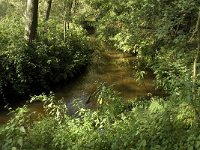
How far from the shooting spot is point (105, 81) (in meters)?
14.0

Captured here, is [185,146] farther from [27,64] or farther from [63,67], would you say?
[63,67]

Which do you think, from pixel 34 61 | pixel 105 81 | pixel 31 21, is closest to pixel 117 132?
pixel 34 61

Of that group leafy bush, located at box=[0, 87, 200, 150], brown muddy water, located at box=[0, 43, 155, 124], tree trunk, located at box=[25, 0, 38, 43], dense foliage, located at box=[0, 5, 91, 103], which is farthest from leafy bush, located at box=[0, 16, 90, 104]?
leafy bush, located at box=[0, 87, 200, 150]

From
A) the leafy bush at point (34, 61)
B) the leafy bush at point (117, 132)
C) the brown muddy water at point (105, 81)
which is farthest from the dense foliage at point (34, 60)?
the leafy bush at point (117, 132)

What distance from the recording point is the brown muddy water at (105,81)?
12.1 metres

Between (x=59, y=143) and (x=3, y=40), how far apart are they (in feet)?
24.9

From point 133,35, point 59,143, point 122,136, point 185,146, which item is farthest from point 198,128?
point 133,35

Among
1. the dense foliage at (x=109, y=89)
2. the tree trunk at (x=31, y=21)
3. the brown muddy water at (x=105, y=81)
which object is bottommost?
the brown muddy water at (x=105, y=81)

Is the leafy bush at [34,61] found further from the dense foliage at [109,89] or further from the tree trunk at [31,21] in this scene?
the tree trunk at [31,21]

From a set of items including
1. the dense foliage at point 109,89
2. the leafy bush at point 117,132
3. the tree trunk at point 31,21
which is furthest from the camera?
the tree trunk at point 31,21

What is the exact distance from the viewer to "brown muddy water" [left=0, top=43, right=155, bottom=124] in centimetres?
1209

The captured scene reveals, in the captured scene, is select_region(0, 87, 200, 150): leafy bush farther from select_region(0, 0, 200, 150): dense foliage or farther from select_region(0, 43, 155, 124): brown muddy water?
select_region(0, 43, 155, 124): brown muddy water

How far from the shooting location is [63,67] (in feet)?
43.8

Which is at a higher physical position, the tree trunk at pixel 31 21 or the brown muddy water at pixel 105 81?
the tree trunk at pixel 31 21
